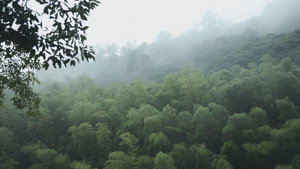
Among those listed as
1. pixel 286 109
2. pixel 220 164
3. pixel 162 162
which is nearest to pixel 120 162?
pixel 162 162

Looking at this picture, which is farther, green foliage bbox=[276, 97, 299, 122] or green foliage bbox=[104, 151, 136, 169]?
green foliage bbox=[276, 97, 299, 122]

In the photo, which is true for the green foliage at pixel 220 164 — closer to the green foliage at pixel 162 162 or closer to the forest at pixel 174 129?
the forest at pixel 174 129

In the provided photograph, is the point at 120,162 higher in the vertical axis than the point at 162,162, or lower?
higher

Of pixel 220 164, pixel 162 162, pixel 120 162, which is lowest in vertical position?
pixel 220 164

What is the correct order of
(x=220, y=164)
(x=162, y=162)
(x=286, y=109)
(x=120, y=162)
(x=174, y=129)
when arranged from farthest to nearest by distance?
(x=174, y=129) < (x=286, y=109) < (x=120, y=162) < (x=162, y=162) < (x=220, y=164)

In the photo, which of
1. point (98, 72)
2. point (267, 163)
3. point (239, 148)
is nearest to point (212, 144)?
point (239, 148)

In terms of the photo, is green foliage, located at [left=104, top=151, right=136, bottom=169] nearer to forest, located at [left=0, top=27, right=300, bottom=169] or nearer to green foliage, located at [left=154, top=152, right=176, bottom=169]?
forest, located at [left=0, top=27, right=300, bottom=169]

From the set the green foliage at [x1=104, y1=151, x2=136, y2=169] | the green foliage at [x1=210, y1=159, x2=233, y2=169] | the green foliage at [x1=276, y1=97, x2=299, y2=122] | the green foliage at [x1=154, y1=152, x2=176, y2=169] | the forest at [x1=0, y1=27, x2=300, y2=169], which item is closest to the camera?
the green foliage at [x1=210, y1=159, x2=233, y2=169]

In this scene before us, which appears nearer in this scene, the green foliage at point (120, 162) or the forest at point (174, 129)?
the green foliage at point (120, 162)

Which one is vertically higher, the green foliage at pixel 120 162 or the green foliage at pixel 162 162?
the green foliage at pixel 120 162

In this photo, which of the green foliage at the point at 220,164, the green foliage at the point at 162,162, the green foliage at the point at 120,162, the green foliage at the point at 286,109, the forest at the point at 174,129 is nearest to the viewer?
the green foliage at the point at 220,164

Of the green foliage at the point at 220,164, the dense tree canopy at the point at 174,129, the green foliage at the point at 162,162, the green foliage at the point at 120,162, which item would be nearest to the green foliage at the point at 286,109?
the dense tree canopy at the point at 174,129

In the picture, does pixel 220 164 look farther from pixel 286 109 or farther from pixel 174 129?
pixel 286 109

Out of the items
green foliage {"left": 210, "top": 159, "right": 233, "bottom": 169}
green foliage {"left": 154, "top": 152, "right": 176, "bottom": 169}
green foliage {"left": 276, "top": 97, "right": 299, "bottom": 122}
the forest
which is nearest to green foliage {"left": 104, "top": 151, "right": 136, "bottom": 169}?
the forest
